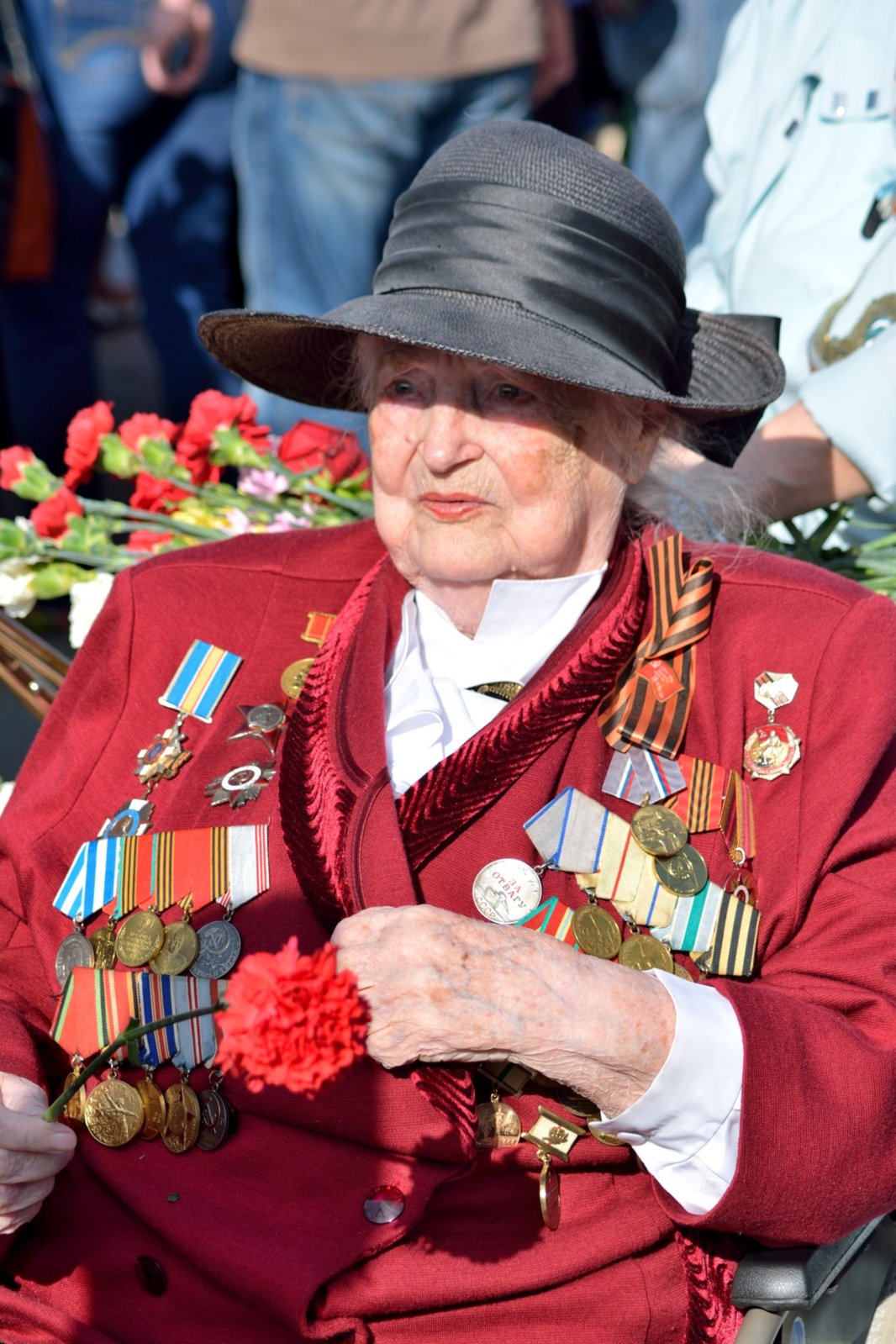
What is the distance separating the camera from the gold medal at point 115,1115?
216 centimetres

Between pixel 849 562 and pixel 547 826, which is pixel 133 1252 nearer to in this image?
pixel 547 826

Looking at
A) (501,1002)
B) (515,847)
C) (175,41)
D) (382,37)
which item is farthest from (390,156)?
(501,1002)

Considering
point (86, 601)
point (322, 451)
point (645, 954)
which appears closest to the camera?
point (645, 954)

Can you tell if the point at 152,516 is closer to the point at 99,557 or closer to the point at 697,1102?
the point at 99,557

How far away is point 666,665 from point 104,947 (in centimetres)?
92

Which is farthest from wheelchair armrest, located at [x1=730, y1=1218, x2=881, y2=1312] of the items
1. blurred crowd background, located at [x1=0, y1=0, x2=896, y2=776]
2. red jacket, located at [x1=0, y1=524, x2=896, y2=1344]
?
blurred crowd background, located at [x1=0, y1=0, x2=896, y2=776]

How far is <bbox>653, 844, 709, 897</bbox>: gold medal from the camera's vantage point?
2.12 metres

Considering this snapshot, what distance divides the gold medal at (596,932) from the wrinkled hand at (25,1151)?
0.73 m

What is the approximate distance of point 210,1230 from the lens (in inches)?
81.4

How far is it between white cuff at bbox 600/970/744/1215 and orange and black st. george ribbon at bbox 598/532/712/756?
1.35ft

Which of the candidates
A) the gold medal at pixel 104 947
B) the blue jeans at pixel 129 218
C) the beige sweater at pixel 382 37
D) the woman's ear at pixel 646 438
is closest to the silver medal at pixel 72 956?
the gold medal at pixel 104 947

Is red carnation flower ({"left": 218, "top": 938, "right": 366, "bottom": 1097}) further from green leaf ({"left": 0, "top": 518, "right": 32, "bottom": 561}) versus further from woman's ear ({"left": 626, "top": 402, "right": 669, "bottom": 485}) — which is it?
green leaf ({"left": 0, "top": 518, "right": 32, "bottom": 561})

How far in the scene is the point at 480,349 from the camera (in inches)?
83.0

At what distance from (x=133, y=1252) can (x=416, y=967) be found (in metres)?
0.64
